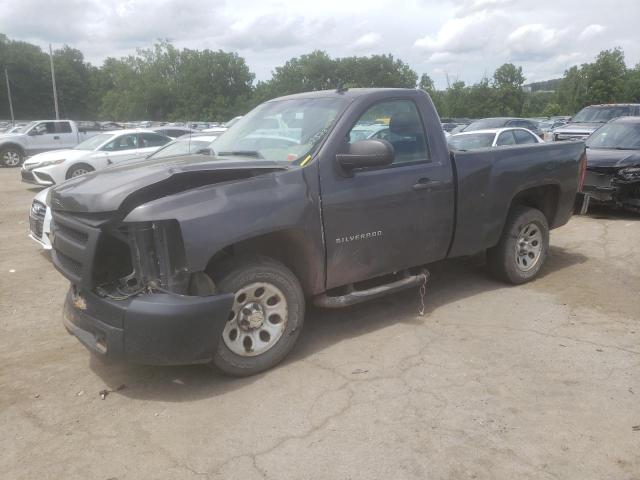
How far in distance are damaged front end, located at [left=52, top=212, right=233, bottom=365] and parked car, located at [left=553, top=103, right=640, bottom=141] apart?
15311 mm

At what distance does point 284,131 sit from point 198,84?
78.6 m

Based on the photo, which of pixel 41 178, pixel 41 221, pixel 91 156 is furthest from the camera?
pixel 91 156

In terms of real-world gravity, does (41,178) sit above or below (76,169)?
below

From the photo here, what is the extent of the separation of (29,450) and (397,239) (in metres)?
2.85

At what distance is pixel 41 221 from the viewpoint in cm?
667

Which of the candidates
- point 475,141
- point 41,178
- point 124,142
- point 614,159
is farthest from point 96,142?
point 614,159

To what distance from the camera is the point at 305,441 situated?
3.03 metres

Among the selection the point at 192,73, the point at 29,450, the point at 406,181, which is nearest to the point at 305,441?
the point at 29,450

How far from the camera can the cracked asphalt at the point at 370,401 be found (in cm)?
284

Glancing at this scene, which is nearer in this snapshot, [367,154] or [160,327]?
[160,327]

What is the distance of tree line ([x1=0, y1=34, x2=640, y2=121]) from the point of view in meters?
56.0

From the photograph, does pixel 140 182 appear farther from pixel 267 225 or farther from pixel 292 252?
pixel 292 252

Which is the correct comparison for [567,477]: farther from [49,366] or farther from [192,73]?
[192,73]

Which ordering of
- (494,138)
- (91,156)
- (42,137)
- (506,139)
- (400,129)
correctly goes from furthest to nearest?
(42,137) < (91,156) < (506,139) < (494,138) < (400,129)
